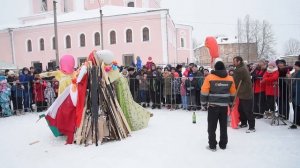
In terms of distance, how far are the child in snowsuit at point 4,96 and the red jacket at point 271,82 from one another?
30.7 ft

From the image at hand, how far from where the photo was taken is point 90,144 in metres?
6.89

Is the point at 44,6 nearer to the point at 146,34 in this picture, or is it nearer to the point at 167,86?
the point at 146,34

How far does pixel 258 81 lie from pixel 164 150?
4463mm

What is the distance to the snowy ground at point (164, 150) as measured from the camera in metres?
5.49

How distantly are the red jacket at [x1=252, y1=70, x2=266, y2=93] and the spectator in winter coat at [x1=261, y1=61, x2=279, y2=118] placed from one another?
29cm

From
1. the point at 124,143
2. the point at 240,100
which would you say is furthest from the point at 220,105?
the point at 124,143

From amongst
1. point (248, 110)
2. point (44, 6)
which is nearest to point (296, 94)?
point (248, 110)

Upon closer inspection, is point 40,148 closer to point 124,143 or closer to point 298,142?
point 124,143

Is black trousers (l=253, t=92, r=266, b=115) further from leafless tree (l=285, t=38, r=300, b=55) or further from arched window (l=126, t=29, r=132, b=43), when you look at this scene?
leafless tree (l=285, t=38, r=300, b=55)

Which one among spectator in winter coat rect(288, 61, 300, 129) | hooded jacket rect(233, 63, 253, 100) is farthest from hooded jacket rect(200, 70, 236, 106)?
spectator in winter coat rect(288, 61, 300, 129)

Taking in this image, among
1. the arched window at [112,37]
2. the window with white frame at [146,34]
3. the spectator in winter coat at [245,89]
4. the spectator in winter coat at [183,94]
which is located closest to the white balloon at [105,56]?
the spectator in winter coat at [245,89]

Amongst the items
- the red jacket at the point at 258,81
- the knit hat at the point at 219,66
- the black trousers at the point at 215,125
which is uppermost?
the knit hat at the point at 219,66

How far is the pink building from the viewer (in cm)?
3412

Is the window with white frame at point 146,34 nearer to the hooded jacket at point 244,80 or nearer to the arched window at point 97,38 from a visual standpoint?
the arched window at point 97,38
